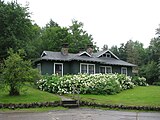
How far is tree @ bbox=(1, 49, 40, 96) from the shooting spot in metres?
19.7

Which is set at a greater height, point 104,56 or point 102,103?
point 104,56

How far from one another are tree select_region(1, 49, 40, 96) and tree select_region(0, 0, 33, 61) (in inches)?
614

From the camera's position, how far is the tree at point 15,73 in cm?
1967

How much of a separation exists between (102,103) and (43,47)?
41.4 metres

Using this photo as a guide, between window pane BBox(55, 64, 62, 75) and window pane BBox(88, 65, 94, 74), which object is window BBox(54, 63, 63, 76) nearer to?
window pane BBox(55, 64, 62, 75)

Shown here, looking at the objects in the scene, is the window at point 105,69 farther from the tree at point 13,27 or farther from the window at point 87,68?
the tree at point 13,27

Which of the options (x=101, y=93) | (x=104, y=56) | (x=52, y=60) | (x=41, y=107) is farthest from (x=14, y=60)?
(x=104, y=56)

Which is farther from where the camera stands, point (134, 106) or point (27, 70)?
point (27, 70)

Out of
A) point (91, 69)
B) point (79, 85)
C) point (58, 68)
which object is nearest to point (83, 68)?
point (91, 69)

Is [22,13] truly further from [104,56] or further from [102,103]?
[102,103]

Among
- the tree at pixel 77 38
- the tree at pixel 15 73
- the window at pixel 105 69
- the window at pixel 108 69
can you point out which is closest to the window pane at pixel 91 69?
the window at pixel 105 69

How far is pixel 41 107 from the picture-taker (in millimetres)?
18172

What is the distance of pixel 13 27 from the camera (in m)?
36.4

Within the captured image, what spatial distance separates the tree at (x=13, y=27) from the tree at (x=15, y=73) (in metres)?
15.6
